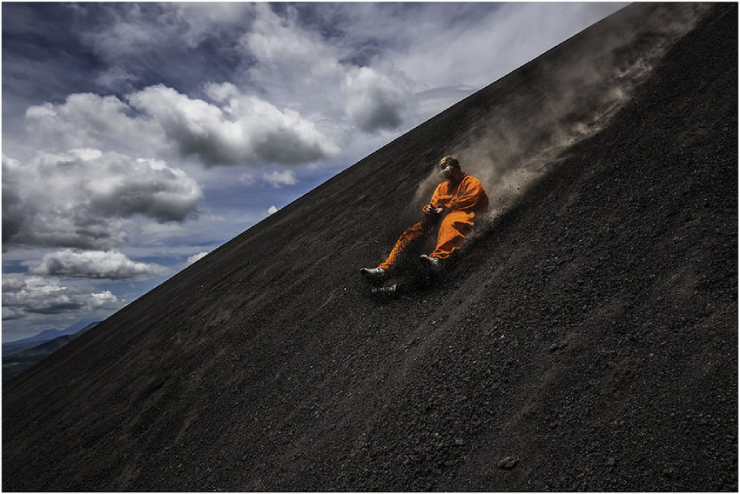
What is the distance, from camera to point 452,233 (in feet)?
16.0

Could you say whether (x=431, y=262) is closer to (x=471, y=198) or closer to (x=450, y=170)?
(x=471, y=198)

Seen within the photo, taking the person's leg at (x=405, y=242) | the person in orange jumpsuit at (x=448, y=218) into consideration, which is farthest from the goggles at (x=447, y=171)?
the person's leg at (x=405, y=242)

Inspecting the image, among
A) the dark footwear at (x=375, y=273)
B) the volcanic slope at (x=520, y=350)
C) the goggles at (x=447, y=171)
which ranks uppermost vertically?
the goggles at (x=447, y=171)

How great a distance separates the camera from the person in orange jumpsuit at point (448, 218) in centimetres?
484

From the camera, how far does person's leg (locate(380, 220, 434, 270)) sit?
5.30 meters

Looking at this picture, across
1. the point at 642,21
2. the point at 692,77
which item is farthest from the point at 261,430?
the point at 642,21

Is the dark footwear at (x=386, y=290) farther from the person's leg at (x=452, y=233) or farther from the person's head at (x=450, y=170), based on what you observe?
the person's head at (x=450, y=170)

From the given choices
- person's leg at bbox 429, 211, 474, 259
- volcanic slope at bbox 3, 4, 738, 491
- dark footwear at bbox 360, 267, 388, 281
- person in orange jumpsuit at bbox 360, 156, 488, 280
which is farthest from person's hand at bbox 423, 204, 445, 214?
dark footwear at bbox 360, 267, 388, 281

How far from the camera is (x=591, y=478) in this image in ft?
7.11

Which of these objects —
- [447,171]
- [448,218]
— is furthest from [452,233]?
[447,171]

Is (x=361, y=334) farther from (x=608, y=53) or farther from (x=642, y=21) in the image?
(x=642, y=21)

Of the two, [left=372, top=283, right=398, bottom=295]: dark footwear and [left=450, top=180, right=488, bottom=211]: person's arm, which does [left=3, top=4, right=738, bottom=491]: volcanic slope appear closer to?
[left=372, top=283, right=398, bottom=295]: dark footwear

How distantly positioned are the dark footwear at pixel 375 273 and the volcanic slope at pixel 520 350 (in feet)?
1.06

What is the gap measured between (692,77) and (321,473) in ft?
24.0
